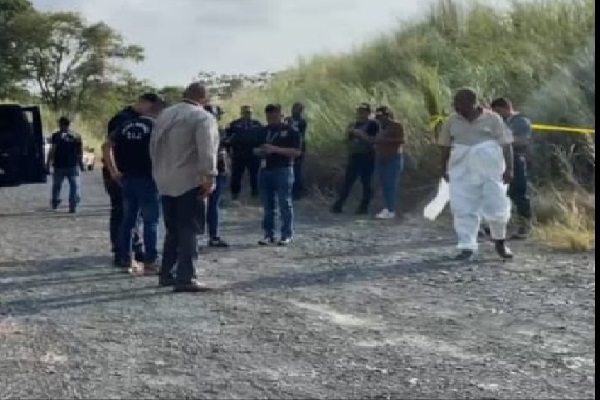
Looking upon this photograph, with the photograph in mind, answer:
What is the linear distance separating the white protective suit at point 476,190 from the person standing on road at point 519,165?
2.10 metres

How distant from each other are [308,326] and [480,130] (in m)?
3.99

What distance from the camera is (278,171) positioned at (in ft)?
46.1

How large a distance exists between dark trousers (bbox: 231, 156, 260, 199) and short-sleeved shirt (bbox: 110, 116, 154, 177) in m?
9.18

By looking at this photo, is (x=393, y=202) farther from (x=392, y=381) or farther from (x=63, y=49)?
(x=63, y=49)

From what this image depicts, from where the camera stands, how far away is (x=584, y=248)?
1302 cm

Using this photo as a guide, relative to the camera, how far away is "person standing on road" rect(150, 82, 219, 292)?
10117 mm

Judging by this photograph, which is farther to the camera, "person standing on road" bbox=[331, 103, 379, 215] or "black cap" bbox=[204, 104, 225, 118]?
"person standing on road" bbox=[331, 103, 379, 215]

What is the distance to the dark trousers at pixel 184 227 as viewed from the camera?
402 inches

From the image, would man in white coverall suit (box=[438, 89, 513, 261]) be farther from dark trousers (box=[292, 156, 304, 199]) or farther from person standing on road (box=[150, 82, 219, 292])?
dark trousers (box=[292, 156, 304, 199])

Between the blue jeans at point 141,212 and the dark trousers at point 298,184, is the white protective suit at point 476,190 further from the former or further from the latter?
the dark trousers at point 298,184

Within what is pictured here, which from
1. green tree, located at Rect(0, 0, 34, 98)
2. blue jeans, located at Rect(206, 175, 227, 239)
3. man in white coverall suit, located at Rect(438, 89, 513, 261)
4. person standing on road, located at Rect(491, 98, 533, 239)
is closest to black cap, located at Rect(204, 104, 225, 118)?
blue jeans, located at Rect(206, 175, 227, 239)

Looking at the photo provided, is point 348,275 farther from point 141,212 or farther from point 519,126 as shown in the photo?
point 519,126

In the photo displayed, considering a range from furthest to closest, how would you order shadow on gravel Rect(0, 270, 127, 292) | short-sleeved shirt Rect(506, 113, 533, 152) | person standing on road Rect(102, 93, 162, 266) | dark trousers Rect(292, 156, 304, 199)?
dark trousers Rect(292, 156, 304, 199) < short-sleeved shirt Rect(506, 113, 533, 152) < person standing on road Rect(102, 93, 162, 266) < shadow on gravel Rect(0, 270, 127, 292)

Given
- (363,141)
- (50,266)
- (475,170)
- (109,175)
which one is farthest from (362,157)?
(50,266)
